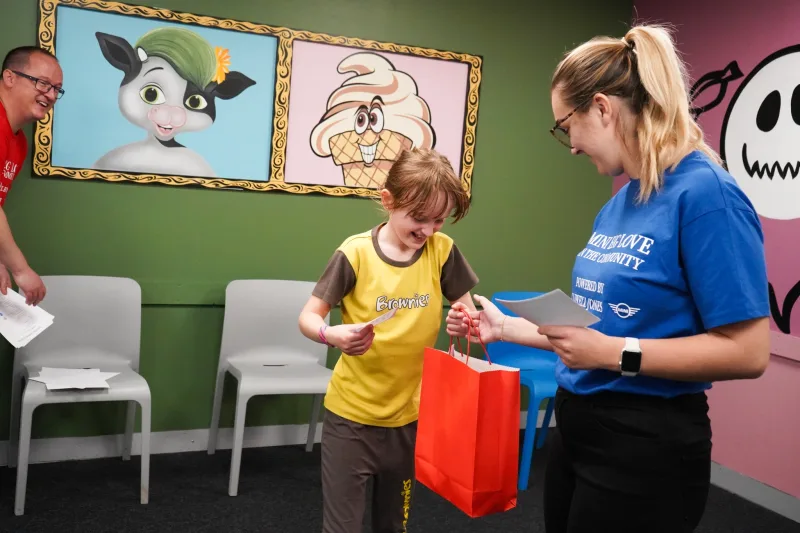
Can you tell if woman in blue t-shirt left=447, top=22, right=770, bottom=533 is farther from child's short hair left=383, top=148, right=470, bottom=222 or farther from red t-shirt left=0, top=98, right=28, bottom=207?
red t-shirt left=0, top=98, right=28, bottom=207

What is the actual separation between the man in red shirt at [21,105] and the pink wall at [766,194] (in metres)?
3.27

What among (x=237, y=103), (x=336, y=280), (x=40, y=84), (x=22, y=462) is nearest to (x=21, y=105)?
(x=40, y=84)

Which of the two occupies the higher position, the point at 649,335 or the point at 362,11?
the point at 362,11

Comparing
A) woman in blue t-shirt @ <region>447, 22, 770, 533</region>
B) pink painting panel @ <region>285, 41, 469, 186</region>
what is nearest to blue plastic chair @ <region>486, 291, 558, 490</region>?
pink painting panel @ <region>285, 41, 469, 186</region>

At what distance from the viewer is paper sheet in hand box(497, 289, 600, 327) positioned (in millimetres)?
1235

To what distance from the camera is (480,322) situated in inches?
67.0

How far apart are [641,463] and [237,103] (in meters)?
2.89

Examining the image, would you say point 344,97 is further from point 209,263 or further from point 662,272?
point 662,272

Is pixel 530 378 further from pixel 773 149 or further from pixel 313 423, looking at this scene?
pixel 773 149

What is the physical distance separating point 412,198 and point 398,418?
0.57 metres

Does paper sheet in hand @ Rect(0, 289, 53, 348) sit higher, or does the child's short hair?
the child's short hair

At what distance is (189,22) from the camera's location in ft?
11.5

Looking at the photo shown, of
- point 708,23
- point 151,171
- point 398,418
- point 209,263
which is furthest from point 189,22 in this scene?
point 708,23

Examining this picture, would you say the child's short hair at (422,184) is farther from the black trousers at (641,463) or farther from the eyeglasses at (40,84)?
the eyeglasses at (40,84)
